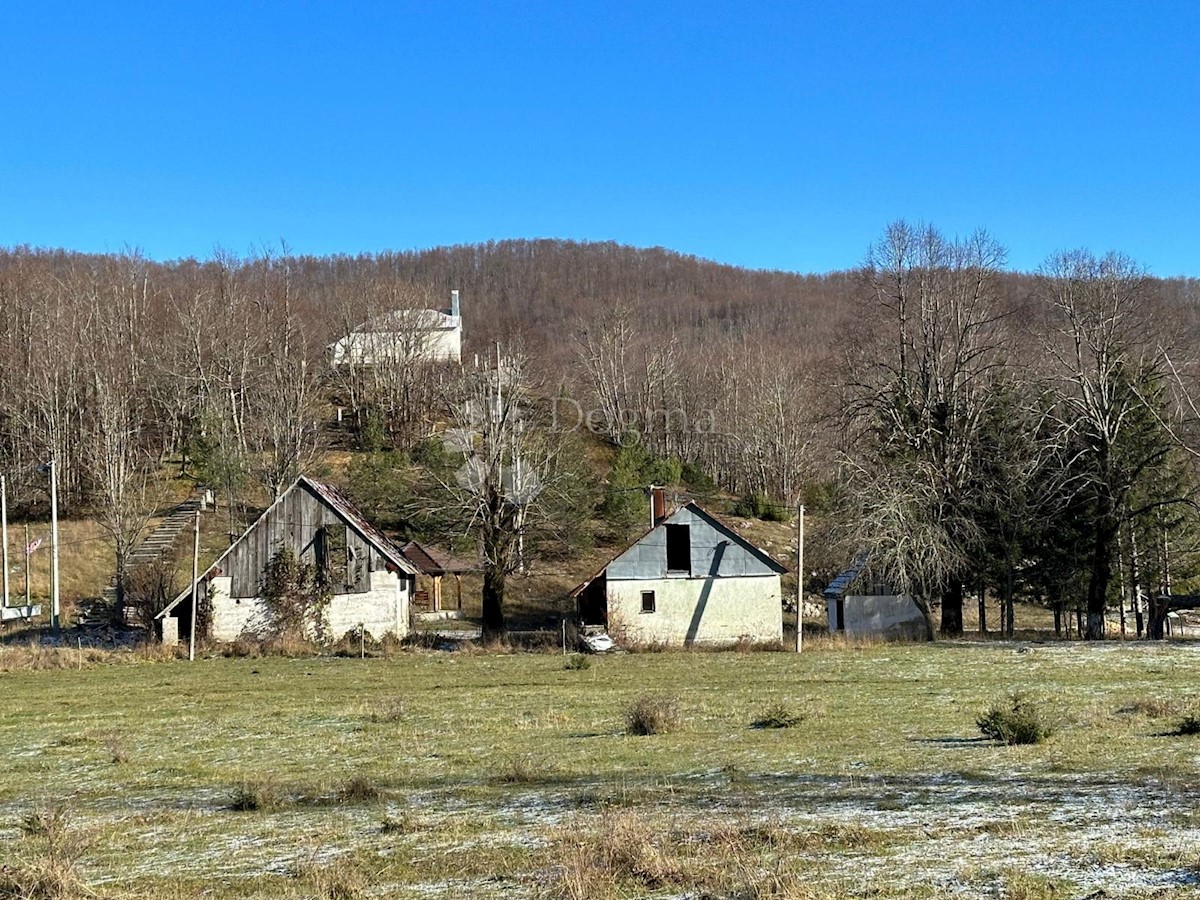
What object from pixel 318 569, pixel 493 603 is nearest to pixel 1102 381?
pixel 493 603

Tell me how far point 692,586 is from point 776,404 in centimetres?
4369

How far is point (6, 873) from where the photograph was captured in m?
8.84

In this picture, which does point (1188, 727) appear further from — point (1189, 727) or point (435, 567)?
point (435, 567)

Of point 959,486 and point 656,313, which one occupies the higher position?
point 656,313

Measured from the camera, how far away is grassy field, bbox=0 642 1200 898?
834 centimetres

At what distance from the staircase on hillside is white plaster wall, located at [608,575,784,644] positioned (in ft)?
79.8

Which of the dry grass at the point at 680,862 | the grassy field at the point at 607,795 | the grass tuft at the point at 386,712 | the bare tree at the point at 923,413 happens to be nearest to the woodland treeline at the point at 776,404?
the bare tree at the point at 923,413

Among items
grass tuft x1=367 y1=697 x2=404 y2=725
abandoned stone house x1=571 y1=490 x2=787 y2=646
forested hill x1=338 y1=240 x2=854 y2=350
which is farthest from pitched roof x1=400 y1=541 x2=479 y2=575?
forested hill x1=338 y1=240 x2=854 y2=350

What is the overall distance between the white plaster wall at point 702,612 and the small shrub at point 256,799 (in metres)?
33.2

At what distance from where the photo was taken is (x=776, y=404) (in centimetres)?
8781

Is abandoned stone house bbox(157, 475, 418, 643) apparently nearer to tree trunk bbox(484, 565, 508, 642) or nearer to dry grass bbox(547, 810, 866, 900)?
tree trunk bbox(484, 565, 508, 642)

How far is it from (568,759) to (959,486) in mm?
31732

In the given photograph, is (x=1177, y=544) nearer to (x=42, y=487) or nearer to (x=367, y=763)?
(x=367, y=763)

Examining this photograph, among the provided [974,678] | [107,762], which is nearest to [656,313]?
[974,678]
